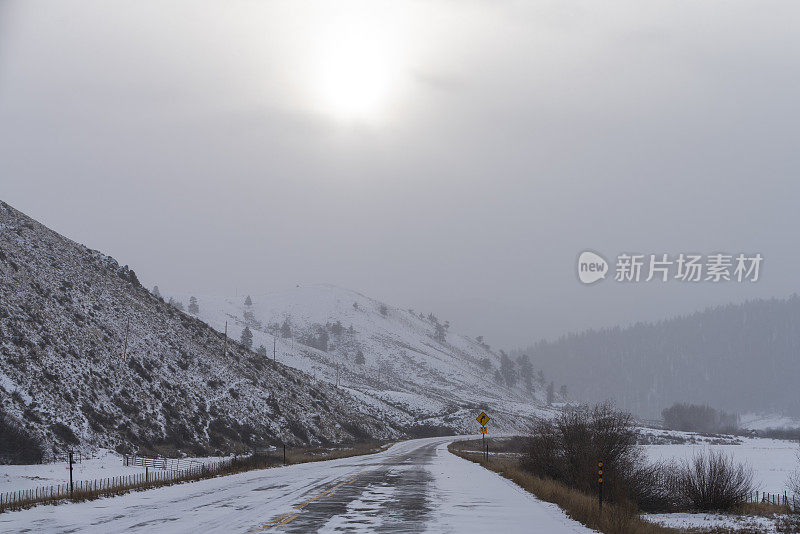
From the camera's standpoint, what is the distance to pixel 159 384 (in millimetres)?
69938

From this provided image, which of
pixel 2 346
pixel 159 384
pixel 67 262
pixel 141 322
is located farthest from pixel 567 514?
pixel 67 262

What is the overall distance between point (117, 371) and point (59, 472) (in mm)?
25777

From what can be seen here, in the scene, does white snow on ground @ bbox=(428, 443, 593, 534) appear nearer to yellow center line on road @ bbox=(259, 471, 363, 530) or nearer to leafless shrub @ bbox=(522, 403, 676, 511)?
leafless shrub @ bbox=(522, 403, 676, 511)

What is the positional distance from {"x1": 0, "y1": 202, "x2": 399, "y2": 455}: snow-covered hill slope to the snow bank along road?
94.8ft

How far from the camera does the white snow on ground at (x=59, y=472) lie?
36125 millimetres

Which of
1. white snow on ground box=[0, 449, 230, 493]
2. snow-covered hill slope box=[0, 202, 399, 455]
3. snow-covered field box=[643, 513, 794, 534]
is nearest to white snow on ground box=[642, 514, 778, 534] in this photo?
snow-covered field box=[643, 513, 794, 534]

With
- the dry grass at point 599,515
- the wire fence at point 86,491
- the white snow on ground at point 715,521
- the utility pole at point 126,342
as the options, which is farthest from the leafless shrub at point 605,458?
the utility pole at point 126,342

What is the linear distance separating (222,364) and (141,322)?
11.1 metres

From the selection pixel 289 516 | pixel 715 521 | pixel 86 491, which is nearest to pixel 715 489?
pixel 715 521

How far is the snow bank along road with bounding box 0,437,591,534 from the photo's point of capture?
51.7 ft

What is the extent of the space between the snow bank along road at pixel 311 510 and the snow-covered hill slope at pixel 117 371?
28.9 meters

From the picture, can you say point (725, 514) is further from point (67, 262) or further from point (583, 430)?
point (67, 262)

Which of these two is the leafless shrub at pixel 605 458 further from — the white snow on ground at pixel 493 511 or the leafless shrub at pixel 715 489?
the white snow on ground at pixel 493 511

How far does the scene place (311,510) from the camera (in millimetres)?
18672
